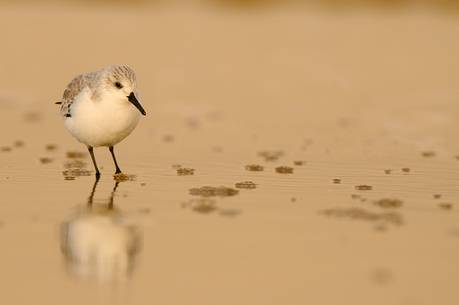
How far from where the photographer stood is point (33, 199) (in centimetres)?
1249

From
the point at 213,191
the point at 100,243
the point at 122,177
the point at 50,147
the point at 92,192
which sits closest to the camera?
the point at 100,243

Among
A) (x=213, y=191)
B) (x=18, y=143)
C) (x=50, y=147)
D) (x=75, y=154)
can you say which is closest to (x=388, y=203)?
(x=213, y=191)

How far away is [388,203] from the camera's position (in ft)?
40.3

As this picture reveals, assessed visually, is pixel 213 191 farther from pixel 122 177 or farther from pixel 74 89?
pixel 74 89

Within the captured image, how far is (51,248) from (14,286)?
123 cm

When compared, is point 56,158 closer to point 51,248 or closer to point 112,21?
point 51,248

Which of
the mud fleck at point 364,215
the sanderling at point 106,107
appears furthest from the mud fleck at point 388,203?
the sanderling at point 106,107

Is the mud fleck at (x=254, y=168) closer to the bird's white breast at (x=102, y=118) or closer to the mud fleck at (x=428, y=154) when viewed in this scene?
the bird's white breast at (x=102, y=118)

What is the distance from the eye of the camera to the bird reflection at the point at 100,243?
9.70 m

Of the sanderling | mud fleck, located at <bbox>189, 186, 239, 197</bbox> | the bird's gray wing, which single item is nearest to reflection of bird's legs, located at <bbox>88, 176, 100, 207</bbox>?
the sanderling

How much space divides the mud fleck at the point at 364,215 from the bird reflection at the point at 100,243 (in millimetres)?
2288

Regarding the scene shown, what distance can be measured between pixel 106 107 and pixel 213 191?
1.89m

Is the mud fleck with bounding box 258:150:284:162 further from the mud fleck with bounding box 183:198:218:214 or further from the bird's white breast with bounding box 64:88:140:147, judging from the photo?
the mud fleck with bounding box 183:198:218:214

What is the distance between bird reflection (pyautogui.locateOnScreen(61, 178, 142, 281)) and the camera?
9.70m
